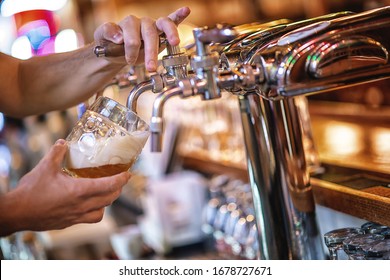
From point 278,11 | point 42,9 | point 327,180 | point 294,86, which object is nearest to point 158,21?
point 294,86

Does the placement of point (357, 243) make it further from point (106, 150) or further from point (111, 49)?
point (111, 49)

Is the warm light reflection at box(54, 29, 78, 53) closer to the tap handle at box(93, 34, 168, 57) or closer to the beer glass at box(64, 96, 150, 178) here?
the tap handle at box(93, 34, 168, 57)

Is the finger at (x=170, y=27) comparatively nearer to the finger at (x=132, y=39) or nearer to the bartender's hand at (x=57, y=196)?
the finger at (x=132, y=39)

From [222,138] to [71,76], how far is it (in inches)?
53.5

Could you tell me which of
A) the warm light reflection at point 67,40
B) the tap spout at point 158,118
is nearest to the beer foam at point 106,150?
the tap spout at point 158,118

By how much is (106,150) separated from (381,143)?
109 centimetres

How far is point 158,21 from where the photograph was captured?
4.52ft

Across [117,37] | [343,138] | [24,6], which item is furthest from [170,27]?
[24,6]

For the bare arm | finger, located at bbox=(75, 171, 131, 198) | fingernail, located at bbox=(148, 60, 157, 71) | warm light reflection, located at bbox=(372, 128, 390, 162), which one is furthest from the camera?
warm light reflection, located at bbox=(372, 128, 390, 162)

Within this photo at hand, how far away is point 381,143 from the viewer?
2055 millimetres

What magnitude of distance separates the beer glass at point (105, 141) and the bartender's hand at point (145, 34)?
13cm

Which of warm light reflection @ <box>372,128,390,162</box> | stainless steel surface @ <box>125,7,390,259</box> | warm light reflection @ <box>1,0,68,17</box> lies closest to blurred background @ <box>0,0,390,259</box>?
warm light reflection @ <box>372,128,390,162</box>

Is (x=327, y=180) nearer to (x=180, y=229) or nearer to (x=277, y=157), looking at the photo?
(x=277, y=157)

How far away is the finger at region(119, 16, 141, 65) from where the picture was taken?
1365 mm
